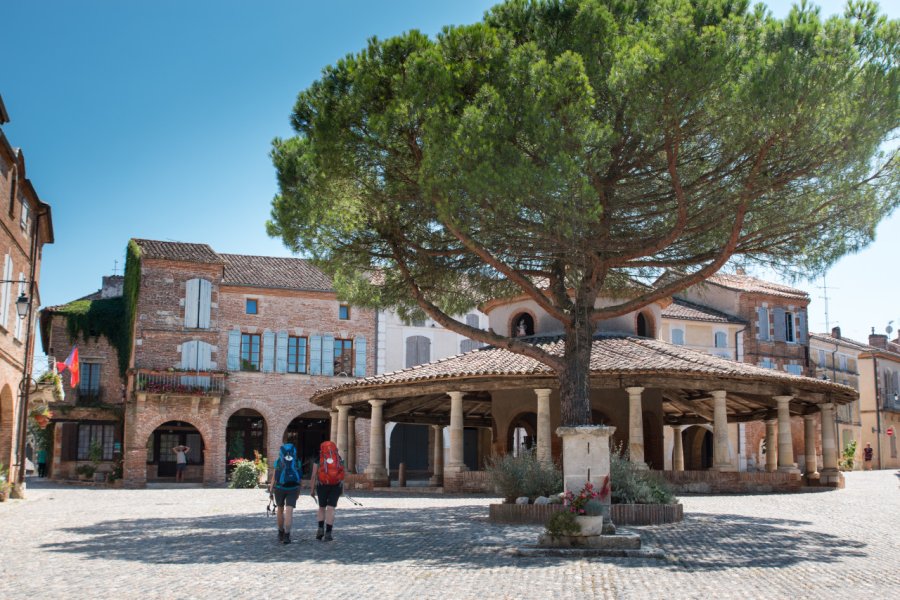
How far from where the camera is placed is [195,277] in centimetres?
3694

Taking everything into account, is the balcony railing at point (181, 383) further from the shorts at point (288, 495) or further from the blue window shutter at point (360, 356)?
Answer: the shorts at point (288, 495)

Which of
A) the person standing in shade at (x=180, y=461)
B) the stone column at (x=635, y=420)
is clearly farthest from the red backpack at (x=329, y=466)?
the person standing in shade at (x=180, y=461)

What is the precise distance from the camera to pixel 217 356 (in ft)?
122

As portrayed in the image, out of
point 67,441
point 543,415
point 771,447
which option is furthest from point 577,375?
point 67,441

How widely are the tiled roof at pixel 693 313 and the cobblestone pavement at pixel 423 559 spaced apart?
2843 cm

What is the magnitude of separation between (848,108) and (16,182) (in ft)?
59.6

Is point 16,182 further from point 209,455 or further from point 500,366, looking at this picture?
point 209,455

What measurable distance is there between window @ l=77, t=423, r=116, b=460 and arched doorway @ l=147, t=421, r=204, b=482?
1794 millimetres

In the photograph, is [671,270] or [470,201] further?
[671,270]

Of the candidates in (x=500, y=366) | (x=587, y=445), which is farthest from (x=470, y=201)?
(x=500, y=366)

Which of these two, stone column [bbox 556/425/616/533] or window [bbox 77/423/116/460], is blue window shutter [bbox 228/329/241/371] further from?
stone column [bbox 556/425/616/533]

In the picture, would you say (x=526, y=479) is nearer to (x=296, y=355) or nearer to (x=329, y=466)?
(x=329, y=466)

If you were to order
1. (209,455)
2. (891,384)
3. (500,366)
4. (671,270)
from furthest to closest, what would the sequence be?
(891,384)
(209,455)
(500,366)
(671,270)

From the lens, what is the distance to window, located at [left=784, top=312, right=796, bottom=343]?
160 ft
